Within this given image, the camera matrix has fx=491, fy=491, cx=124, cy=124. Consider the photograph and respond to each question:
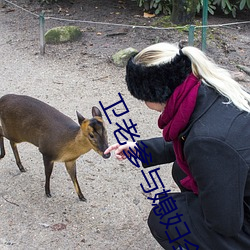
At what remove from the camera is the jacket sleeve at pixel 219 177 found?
6.37 ft

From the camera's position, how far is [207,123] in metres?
1.99

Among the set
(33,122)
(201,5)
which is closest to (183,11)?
(201,5)

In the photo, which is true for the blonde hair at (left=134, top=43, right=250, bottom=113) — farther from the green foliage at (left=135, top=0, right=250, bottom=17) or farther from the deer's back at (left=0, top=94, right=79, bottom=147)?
the green foliage at (left=135, top=0, right=250, bottom=17)

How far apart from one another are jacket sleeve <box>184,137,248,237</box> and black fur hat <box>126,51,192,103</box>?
0.25m

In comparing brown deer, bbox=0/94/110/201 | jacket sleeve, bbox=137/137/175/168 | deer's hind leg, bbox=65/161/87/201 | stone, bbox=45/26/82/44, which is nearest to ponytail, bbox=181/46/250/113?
jacket sleeve, bbox=137/137/175/168

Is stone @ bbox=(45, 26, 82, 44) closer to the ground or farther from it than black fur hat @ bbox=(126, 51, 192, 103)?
closer to the ground

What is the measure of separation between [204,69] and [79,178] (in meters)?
1.93

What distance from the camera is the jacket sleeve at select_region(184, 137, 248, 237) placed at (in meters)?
1.94

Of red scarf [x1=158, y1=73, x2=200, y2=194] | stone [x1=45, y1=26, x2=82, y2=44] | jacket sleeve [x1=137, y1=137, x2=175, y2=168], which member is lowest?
stone [x1=45, y1=26, x2=82, y2=44]

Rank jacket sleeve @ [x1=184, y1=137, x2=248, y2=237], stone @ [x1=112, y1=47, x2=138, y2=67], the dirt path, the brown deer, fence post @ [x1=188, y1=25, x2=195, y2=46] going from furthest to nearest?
stone @ [x1=112, y1=47, x2=138, y2=67] → fence post @ [x1=188, y1=25, x2=195, y2=46] → the dirt path → the brown deer → jacket sleeve @ [x1=184, y1=137, x2=248, y2=237]

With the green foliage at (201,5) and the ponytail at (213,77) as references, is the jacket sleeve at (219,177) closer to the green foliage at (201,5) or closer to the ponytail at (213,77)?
the ponytail at (213,77)

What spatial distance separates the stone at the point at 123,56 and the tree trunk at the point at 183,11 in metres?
1.25

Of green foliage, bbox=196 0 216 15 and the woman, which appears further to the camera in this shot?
green foliage, bbox=196 0 216 15

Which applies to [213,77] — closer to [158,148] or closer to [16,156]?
[158,148]
